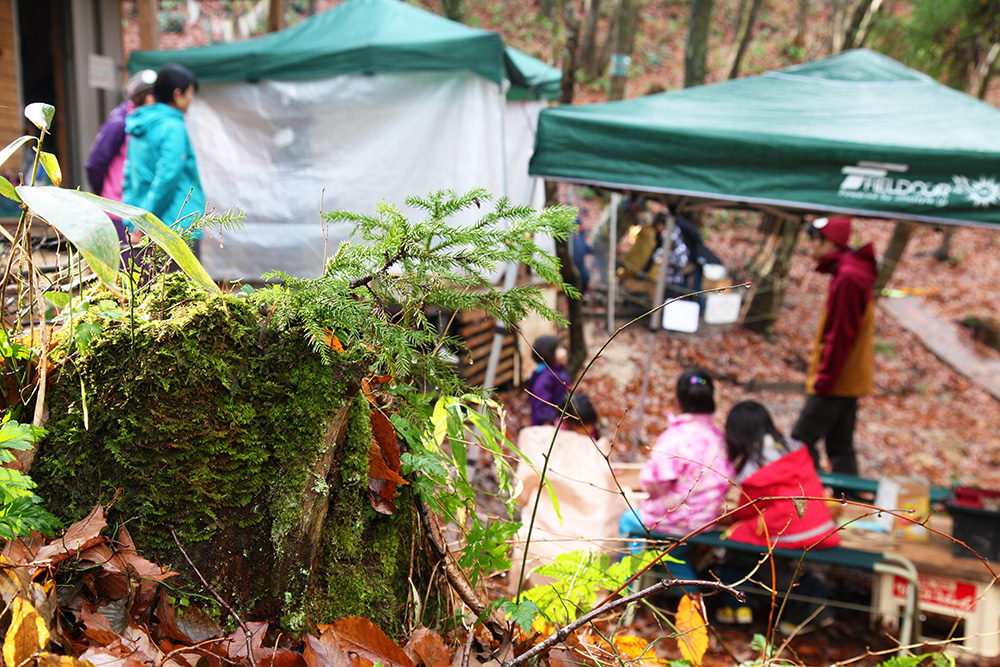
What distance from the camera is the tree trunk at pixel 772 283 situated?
9375 millimetres

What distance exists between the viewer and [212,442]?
3.89 ft

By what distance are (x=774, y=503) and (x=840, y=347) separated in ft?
5.95

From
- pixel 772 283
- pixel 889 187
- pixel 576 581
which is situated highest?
pixel 889 187

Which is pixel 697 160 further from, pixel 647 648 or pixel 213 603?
pixel 213 603

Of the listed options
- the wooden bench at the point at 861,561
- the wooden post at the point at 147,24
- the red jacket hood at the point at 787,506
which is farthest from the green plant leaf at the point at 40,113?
→ the wooden post at the point at 147,24

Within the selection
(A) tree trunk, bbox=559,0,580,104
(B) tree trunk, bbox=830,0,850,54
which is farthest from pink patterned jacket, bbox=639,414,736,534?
(B) tree trunk, bbox=830,0,850,54

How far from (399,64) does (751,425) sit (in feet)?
12.5

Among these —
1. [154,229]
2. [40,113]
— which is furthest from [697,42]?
[154,229]

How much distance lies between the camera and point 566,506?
3.18m

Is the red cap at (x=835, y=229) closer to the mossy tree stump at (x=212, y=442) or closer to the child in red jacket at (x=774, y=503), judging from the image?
the child in red jacket at (x=774, y=503)

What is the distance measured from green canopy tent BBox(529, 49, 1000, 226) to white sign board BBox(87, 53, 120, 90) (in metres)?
4.95

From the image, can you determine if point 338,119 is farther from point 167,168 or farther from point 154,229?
point 154,229

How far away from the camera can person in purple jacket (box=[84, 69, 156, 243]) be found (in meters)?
3.97

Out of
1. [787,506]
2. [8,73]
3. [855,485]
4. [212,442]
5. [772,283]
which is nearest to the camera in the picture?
[212,442]
